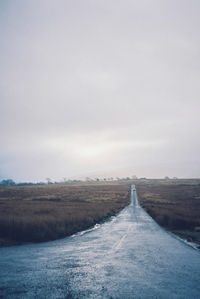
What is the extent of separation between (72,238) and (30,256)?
6.74 meters

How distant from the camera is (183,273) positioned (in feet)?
48.1

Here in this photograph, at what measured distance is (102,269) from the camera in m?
15.1

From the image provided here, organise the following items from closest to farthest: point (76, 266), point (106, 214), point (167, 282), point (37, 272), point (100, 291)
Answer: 1. point (100, 291)
2. point (167, 282)
3. point (37, 272)
4. point (76, 266)
5. point (106, 214)

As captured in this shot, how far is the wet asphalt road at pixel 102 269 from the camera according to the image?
11988 millimetres

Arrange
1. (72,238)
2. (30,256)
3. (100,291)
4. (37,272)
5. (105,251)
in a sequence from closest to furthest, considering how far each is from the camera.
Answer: (100,291) < (37,272) < (30,256) < (105,251) < (72,238)

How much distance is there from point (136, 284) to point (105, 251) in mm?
6485

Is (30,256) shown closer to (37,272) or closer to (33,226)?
(37,272)

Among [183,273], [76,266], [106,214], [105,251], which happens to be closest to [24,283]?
[76,266]

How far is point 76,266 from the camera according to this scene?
611 inches

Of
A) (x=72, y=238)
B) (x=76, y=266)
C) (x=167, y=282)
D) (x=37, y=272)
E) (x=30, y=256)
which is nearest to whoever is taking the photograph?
(x=167, y=282)

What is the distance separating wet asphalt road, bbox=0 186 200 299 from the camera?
12.0 m

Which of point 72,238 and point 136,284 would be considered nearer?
point 136,284

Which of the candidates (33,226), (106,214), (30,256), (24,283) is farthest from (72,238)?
(106,214)

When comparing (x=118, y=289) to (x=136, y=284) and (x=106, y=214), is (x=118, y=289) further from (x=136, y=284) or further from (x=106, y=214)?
(x=106, y=214)
